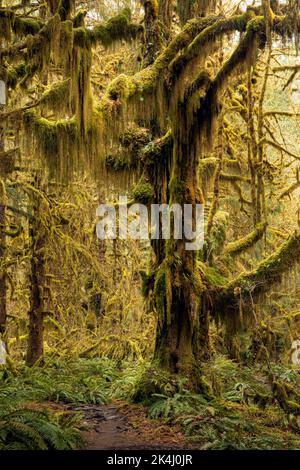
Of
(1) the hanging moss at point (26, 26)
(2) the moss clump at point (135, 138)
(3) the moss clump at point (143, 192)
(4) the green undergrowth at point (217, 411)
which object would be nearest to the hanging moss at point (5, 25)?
(1) the hanging moss at point (26, 26)

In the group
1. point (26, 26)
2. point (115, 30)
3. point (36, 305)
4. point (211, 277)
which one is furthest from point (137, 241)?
point (26, 26)

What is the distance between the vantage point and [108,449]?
250 inches

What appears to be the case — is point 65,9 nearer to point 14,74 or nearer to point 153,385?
point 14,74

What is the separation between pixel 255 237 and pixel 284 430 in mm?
4027

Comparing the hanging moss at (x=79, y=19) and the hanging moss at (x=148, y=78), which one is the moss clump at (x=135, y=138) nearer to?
the hanging moss at (x=148, y=78)

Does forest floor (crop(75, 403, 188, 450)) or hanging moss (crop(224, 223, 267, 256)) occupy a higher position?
hanging moss (crop(224, 223, 267, 256))

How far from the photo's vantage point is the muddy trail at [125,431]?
6.55 meters

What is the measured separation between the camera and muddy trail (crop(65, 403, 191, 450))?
21.5 feet

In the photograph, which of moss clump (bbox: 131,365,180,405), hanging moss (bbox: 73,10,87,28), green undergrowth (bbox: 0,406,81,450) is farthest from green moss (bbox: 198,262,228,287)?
hanging moss (bbox: 73,10,87,28)

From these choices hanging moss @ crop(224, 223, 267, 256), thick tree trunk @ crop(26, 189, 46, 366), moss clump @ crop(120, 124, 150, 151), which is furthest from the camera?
thick tree trunk @ crop(26, 189, 46, 366)

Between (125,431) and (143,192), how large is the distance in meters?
4.02

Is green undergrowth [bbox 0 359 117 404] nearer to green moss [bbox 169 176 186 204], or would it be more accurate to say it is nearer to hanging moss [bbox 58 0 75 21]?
green moss [bbox 169 176 186 204]

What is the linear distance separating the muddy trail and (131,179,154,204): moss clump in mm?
3510

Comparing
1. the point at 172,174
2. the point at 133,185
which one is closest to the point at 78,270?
the point at 133,185
